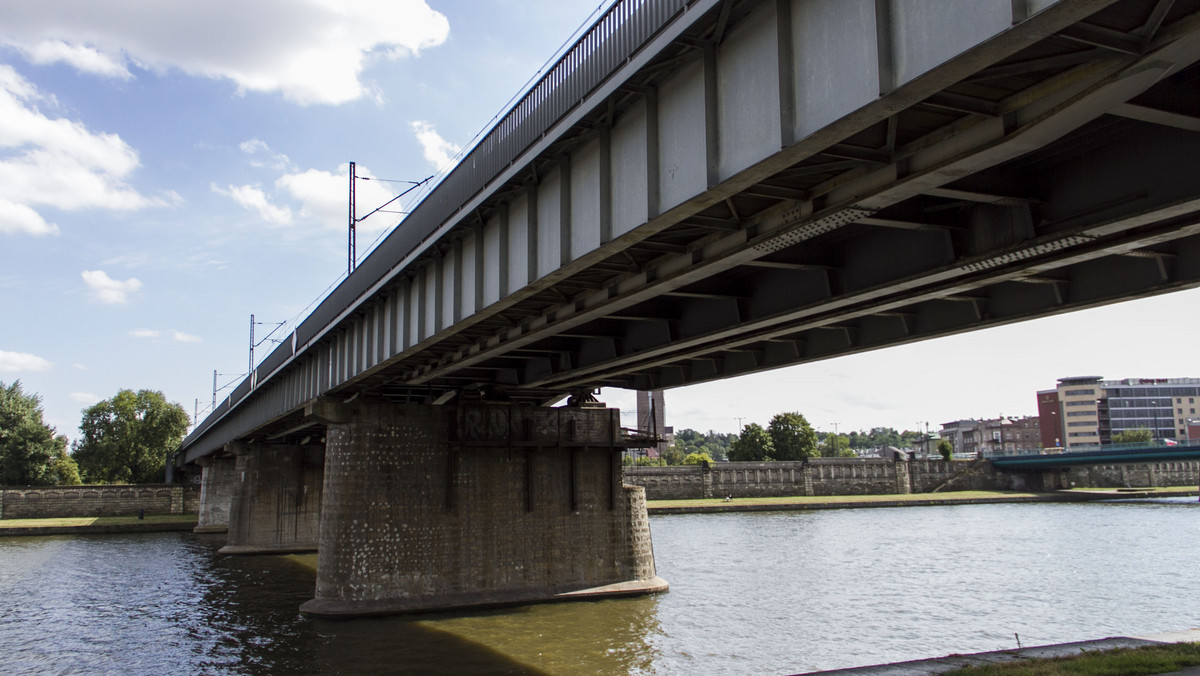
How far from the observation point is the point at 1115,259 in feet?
42.1

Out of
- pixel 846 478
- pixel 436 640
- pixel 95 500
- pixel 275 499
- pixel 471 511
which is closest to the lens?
pixel 436 640

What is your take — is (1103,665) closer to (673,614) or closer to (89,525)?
(673,614)

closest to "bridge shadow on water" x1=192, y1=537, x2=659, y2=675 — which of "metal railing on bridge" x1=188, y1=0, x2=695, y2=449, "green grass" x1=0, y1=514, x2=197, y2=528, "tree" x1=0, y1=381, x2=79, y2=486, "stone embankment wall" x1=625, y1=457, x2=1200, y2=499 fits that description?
"metal railing on bridge" x1=188, y1=0, x2=695, y2=449

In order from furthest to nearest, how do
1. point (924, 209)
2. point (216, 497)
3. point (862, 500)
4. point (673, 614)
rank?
1. point (862, 500)
2. point (216, 497)
3. point (673, 614)
4. point (924, 209)

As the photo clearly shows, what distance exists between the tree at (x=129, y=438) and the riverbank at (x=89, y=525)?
32.4 metres

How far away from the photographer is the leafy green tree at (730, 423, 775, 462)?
10975cm

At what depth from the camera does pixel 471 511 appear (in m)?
27.8

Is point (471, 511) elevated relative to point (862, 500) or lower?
elevated

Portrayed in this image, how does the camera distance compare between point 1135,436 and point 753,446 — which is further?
point 1135,436

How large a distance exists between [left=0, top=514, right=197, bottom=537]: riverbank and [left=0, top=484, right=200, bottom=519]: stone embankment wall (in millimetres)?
1796

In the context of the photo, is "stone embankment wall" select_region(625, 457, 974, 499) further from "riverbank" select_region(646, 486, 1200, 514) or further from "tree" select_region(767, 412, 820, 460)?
"tree" select_region(767, 412, 820, 460)

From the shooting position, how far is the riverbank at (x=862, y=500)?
258 feet

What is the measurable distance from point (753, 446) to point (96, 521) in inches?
2933

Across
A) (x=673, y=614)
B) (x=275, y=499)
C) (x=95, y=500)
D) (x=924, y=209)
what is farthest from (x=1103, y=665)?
(x=95, y=500)
